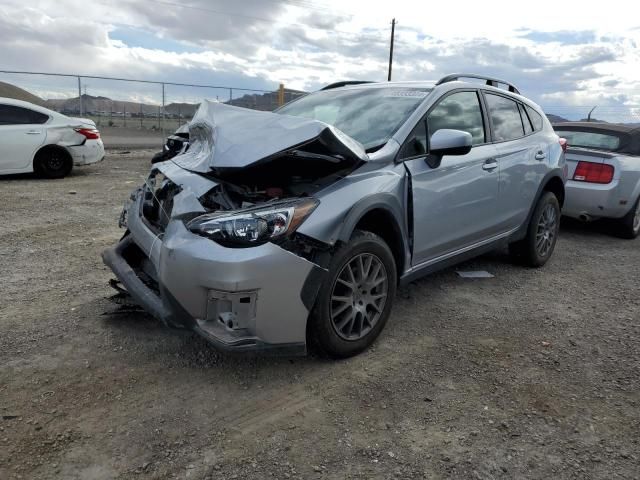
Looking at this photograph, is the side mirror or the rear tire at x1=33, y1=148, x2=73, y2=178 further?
the rear tire at x1=33, y1=148, x2=73, y2=178

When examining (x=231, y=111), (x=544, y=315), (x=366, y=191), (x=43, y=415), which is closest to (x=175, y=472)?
(x=43, y=415)

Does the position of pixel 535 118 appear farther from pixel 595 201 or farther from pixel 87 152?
pixel 87 152

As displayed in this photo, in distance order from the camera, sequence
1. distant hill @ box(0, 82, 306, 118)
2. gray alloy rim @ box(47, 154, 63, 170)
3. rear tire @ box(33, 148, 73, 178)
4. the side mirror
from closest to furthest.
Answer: the side mirror
rear tire @ box(33, 148, 73, 178)
gray alloy rim @ box(47, 154, 63, 170)
distant hill @ box(0, 82, 306, 118)

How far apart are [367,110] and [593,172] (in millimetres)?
4173

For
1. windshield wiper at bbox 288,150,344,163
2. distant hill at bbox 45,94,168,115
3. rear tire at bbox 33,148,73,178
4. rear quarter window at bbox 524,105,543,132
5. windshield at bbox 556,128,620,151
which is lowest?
rear tire at bbox 33,148,73,178

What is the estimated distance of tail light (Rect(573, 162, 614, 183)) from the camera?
6715 mm

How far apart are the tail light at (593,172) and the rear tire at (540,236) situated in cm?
159

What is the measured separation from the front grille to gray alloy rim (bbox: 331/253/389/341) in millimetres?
1137

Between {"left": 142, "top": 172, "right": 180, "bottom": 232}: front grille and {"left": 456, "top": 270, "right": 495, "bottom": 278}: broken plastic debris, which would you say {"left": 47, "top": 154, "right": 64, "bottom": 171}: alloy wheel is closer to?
{"left": 142, "top": 172, "right": 180, "bottom": 232}: front grille

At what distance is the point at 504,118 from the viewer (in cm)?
483

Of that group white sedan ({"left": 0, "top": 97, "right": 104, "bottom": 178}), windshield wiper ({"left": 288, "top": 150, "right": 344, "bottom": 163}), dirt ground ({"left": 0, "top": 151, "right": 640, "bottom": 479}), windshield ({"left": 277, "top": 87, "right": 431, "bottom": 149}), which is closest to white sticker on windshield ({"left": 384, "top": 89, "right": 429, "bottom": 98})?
windshield ({"left": 277, "top": 87, "right": 431, "bottom": 149})

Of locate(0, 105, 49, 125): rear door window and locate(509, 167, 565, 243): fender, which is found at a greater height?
locate(0, 105, 49, 125): rear door window

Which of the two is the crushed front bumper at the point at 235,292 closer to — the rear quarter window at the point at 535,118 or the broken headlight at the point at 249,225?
the broken headlight at the point at 249,225

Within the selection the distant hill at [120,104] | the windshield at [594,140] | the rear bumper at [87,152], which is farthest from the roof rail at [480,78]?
the distant hill at [120,104]
